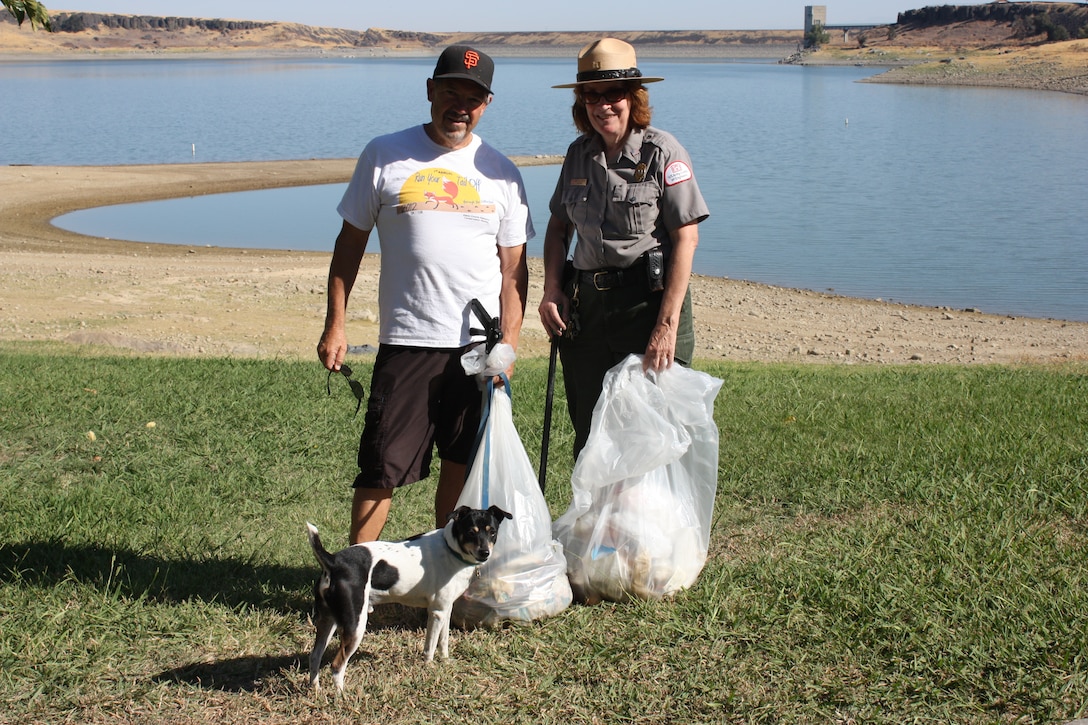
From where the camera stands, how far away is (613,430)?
12.2 ft

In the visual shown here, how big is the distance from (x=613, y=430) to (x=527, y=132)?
4366 cm

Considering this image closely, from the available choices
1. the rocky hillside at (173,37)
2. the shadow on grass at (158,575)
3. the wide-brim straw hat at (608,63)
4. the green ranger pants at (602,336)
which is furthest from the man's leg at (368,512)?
the rocky hillside at (173,37)

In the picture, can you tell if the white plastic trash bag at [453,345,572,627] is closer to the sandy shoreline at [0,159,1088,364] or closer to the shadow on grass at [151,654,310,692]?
the shadow on grass at [151,654,310,692]

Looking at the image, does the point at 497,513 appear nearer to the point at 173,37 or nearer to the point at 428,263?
the point at 428,263

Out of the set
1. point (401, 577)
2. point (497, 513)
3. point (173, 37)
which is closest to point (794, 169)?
point (497, 513)

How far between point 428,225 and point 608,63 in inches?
30.6

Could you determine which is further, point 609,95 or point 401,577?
point 609,95

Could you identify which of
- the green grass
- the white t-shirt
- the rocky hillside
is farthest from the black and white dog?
the rocky hillside

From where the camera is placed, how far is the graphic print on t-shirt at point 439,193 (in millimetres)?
3379

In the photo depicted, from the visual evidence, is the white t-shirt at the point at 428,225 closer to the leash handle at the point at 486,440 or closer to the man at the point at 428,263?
the man at the point at 428,263

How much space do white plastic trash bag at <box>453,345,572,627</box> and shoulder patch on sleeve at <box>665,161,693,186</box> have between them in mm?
853

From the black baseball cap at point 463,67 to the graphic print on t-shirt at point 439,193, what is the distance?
11.6 inches

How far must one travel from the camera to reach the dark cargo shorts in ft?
11.4

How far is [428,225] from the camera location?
3391 mm
